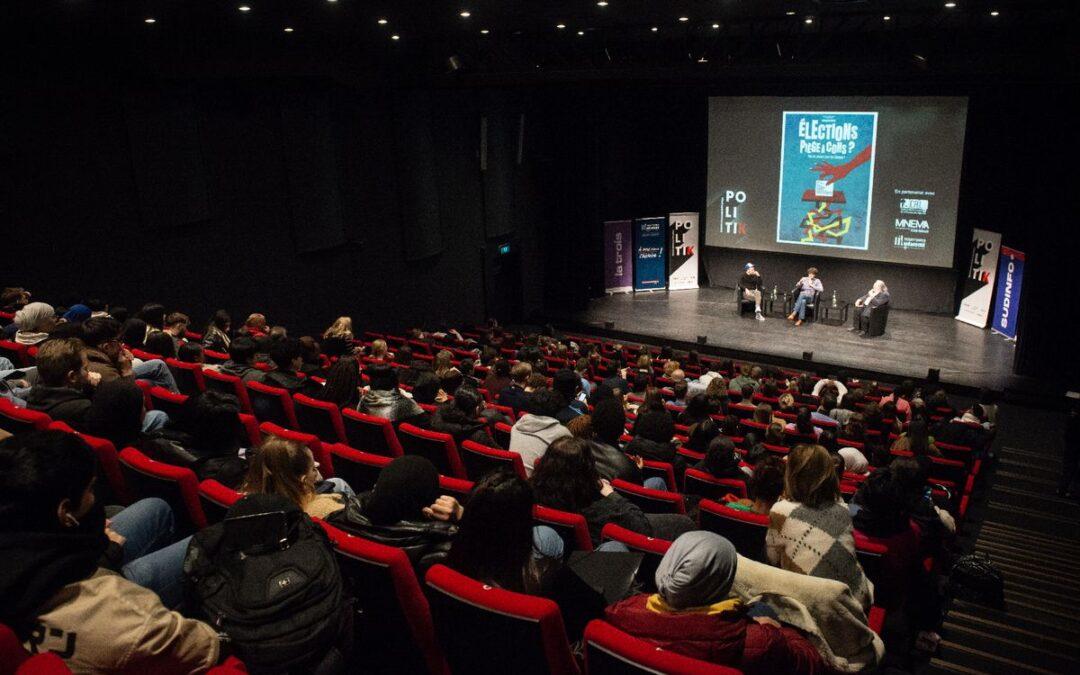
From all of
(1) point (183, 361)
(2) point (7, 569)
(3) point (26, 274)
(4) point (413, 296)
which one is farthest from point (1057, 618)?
(4) point (413, 296)

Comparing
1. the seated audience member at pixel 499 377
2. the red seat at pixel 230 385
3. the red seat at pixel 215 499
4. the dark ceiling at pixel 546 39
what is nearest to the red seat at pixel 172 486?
the red seat at pixel 215 499

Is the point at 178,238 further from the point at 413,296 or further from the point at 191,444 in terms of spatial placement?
the point at 191,444

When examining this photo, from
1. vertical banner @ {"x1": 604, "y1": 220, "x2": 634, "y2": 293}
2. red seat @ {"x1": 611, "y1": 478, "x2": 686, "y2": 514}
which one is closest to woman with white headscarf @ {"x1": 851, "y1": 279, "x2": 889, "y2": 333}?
vertical banner @ {"x1": 604, "y1": 220, "x2": 634, "y2": 293}

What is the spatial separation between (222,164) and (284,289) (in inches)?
75.5

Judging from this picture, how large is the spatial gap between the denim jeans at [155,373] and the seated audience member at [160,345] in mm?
518

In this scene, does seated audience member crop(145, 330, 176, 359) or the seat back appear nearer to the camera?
the seat back

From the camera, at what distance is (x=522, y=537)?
2352 mm

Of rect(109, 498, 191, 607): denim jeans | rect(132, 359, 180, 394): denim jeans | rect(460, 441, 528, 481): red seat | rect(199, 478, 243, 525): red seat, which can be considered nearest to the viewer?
rect(109, 498, 191, 607): denim jeans

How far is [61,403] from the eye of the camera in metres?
3.78

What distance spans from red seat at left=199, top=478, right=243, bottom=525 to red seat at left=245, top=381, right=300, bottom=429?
6.81 ft

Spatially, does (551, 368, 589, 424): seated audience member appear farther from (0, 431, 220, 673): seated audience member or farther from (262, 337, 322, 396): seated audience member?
(0, 431, 220, 673): seated audience member

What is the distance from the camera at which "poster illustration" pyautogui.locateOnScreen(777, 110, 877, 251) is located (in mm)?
14516

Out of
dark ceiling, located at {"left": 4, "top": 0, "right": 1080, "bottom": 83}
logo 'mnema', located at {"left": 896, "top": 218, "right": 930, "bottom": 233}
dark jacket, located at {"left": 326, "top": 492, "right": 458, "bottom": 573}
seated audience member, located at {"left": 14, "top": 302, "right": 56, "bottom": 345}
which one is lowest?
logo 'mnema', located at {"left": 896, "top": 218, "right": 930, "bottom": 233}

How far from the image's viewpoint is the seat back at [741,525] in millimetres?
3504
